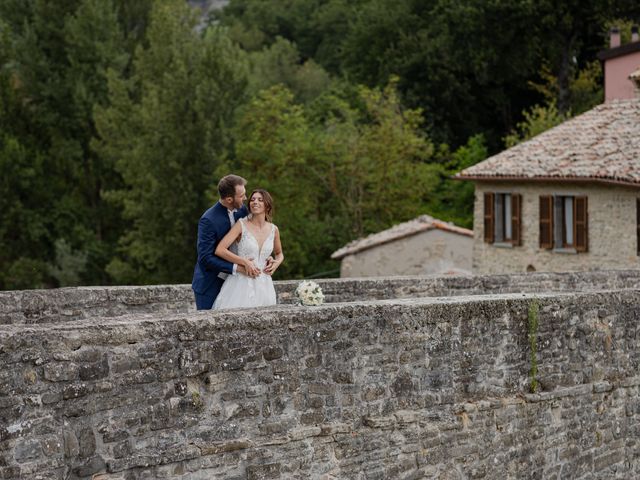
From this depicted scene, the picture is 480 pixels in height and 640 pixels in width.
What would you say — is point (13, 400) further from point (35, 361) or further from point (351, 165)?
point (351, 165)

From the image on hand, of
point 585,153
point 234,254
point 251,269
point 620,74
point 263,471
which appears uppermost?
point 620,74

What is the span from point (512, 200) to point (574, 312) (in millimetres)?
21660

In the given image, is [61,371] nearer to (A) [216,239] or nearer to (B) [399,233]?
(A) [216,239]

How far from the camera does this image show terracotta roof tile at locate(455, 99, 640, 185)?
2948cm

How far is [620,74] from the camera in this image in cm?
3938

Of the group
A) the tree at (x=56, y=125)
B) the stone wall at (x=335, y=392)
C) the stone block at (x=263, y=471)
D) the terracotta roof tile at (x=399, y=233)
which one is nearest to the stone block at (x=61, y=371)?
the stone wall at (x=335, y=392)

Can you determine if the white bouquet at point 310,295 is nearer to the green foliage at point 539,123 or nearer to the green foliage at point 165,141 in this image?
the green foliage at point 165,141

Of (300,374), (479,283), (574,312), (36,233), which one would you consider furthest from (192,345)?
(36,233)

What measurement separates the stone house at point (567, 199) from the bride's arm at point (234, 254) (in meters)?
18.8

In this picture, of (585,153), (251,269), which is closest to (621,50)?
(585,153)

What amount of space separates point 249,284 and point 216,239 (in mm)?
439

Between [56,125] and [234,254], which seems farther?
[56,125]

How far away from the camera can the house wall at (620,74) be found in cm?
3866

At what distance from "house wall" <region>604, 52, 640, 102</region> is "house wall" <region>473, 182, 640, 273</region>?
22.3 ft
